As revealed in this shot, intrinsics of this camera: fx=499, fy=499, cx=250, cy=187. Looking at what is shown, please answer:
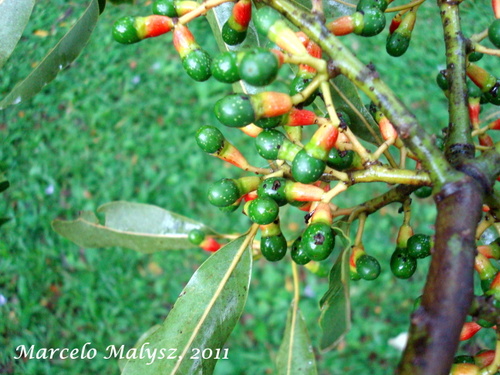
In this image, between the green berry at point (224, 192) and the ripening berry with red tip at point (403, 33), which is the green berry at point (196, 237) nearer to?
the green berry at point (224, 192)

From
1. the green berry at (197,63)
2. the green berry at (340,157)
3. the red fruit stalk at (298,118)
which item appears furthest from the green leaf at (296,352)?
the green berry at (197,63)

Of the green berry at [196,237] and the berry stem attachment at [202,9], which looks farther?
the green berry at [196,237]

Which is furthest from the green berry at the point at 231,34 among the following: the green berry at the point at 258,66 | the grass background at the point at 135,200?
the grass background at the point at 135,200

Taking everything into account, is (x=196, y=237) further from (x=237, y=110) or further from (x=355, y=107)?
(x=237, y=110)

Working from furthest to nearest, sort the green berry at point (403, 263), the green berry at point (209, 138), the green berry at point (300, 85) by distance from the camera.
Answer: the green berry at point (403, 263)
the green berry at point (209, 138)
the green berry at point (300, 85)

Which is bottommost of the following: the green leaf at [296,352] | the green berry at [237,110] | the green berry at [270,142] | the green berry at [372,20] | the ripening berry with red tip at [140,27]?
the green leaf at [296,352]

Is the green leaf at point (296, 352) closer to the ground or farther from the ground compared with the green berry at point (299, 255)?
closer to the ground

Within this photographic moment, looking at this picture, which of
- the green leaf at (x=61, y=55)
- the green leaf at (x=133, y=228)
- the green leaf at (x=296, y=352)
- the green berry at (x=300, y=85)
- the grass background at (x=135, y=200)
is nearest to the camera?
the green berry at (x=300, y=85)

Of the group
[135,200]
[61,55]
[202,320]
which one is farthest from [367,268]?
[135,200]
